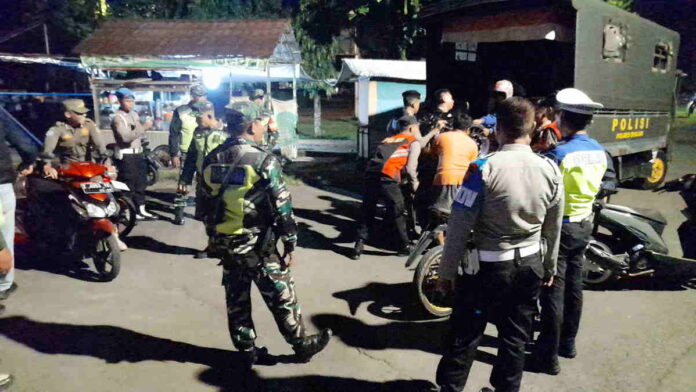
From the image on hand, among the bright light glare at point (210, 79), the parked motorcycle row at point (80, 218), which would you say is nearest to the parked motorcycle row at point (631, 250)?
the parked motorcycle row at point (80, 218)

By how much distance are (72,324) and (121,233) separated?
2685mm

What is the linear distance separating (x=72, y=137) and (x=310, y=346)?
4071mm

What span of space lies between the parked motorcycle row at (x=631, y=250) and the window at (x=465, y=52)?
5.04 m

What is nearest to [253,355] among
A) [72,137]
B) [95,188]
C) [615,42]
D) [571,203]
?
[571,203]

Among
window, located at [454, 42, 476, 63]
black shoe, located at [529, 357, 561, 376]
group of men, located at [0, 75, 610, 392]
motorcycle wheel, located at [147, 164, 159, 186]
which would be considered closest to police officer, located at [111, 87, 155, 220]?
group of men, located at [0, 75, 610, 392]

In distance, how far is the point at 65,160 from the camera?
6.04 meters

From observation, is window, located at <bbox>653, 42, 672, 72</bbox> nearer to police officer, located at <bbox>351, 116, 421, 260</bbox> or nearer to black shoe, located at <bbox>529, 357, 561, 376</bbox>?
police officer, located at <bbox>351, 116, 421, 260</bbox>

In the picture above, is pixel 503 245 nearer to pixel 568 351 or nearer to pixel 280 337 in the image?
pixel 568 351

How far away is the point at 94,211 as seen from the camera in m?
5.54

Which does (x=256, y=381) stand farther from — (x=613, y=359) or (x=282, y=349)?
(x=613, y=359)

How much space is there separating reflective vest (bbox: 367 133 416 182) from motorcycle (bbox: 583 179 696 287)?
217 centimetres

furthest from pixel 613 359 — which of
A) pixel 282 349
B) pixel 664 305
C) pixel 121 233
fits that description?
pixel 121 233

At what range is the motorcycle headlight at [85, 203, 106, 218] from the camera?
18.1 feet

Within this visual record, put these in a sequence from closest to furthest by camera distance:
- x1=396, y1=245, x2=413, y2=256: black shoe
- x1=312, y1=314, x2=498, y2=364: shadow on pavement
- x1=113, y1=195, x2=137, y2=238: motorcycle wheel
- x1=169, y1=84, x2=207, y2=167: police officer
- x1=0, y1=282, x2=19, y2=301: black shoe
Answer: x1=312, y1=314, x2=498, y2=364: shadow on pavement, x1=0, y1=282, x2=19, y2=301: black shoe, x1=396, y1=245, x2=413, y2=256: black shoe, x1=113, y1=195, x2=137, y2=238: motorcycle wheel, x1=169, y1=84, x2=207, y2=167: police officer
